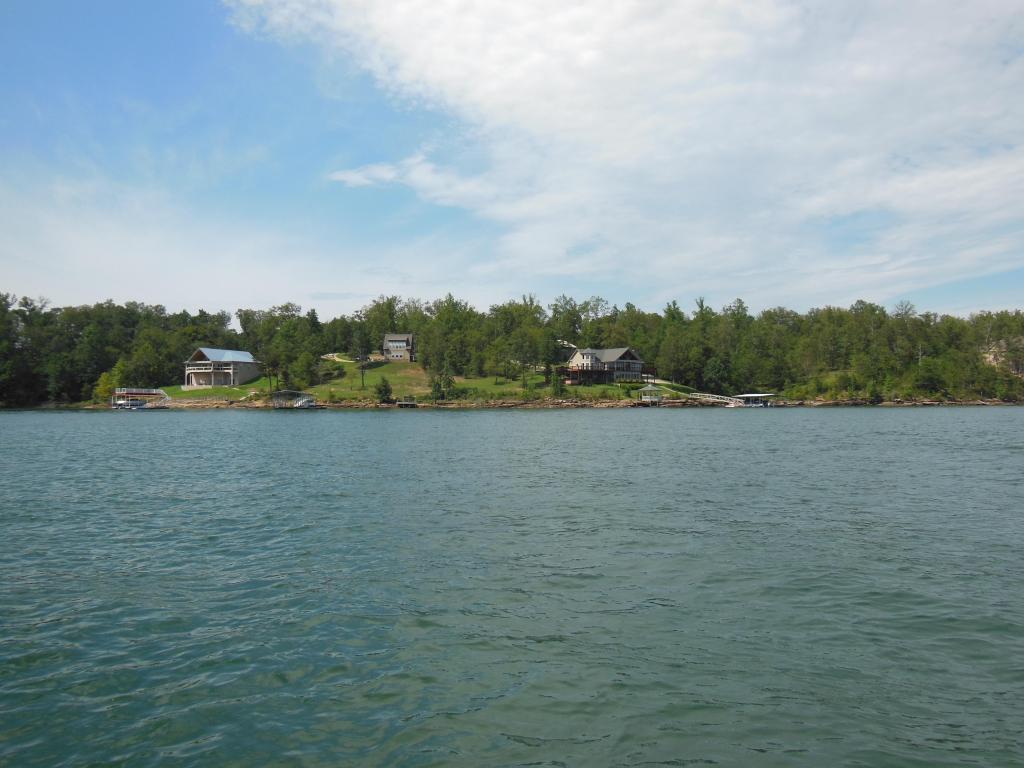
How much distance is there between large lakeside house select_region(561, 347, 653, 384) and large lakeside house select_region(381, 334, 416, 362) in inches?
1641

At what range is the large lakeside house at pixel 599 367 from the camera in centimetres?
Result: 14588

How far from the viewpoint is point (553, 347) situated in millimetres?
148375

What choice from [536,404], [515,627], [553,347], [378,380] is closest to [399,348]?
[378,380]

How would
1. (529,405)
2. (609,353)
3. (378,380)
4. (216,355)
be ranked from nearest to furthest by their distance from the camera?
1. (529,405)
2. (378,380)
3. (216,355)
4. (609,353)

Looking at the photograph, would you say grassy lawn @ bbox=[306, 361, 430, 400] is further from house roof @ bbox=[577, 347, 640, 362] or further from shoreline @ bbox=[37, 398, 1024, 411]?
house roof @ bbox=[577, 347, 640, 362]

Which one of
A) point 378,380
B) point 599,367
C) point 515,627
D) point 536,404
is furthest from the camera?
point 599,367

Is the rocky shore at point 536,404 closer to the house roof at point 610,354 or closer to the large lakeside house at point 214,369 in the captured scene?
the large lakeside house at point 214,369

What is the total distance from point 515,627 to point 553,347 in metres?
137

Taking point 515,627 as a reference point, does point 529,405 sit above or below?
above

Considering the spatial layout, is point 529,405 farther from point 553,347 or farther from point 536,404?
point 553,347

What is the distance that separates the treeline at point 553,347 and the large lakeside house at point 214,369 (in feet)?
20.9

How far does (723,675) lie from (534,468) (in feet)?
83.0

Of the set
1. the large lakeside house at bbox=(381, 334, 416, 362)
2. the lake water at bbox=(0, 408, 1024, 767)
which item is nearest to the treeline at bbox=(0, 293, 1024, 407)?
the large lakeside house at bbox=(381, 334, 416, 362)

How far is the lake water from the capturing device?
838cm
